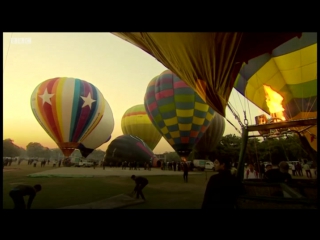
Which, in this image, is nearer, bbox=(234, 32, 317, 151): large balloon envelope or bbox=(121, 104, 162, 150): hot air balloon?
bbox=(234, 32, 317, 151): large balloon envelope

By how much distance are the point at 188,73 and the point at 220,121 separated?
12283 mm

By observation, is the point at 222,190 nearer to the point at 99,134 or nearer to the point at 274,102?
the point at 274,102

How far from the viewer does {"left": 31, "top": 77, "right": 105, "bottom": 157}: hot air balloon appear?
10.2 meters

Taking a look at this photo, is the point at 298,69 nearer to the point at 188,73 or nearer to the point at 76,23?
the point at 188,73

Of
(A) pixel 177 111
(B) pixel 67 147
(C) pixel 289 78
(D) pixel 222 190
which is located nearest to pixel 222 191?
(D) pixel 222 190

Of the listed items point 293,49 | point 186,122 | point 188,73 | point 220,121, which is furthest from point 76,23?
point 220,121

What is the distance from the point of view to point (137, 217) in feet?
7.27

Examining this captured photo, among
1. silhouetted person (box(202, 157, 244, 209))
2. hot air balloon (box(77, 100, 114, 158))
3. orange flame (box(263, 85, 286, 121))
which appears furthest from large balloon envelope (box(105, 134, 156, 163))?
silhouetted person (box(202, 157, 244, 209))

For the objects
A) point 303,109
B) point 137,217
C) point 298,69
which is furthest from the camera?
point 303,109

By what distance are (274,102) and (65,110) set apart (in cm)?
817

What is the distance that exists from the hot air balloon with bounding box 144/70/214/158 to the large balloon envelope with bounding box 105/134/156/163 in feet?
5.60

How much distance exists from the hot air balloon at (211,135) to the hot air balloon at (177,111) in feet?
13.1

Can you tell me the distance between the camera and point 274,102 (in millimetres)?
4609

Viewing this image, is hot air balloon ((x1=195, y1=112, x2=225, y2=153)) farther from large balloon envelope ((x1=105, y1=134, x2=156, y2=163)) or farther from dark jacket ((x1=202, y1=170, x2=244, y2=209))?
dark jacket ((x1=202, y1=170, x2=244, y2=209))
